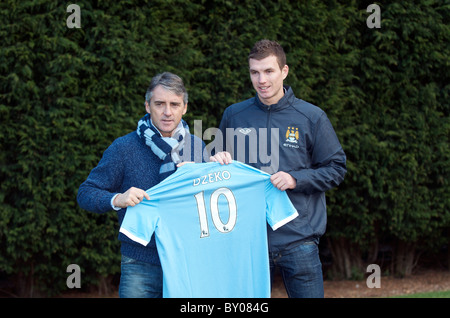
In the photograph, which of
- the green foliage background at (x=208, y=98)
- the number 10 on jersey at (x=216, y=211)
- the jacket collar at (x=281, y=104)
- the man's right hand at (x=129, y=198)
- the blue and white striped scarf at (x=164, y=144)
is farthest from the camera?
the green foliage background at (x=208, y=98)

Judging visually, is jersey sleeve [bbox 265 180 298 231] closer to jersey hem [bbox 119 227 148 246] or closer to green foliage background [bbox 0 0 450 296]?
jersey hem [bbox 119 227 148 246]

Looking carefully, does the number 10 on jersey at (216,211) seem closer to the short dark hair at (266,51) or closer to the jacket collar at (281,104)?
the jacket collar at (281,104)

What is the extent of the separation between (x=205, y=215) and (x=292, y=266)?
58 centimetres

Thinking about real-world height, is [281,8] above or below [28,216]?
above

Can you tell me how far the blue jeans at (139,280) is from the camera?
2691 mm

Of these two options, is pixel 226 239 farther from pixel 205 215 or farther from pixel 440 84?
pixel 440 84

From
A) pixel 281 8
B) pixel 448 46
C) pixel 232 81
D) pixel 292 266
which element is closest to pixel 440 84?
pixel 448 46

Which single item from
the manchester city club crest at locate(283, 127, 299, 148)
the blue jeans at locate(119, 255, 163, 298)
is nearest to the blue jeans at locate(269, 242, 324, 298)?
the manchester city club crest at locate(283, 127, 299, 148)

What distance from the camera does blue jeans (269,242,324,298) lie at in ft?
9.37

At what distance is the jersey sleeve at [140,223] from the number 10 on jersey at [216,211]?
261 millimetres

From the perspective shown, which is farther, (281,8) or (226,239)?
(281,8)

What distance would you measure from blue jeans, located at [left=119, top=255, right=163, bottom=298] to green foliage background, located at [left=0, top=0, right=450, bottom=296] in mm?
2523

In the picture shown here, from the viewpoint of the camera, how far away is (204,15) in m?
5.65

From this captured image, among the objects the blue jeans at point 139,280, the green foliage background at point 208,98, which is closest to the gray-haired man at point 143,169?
the blue jeans at point 139,280
